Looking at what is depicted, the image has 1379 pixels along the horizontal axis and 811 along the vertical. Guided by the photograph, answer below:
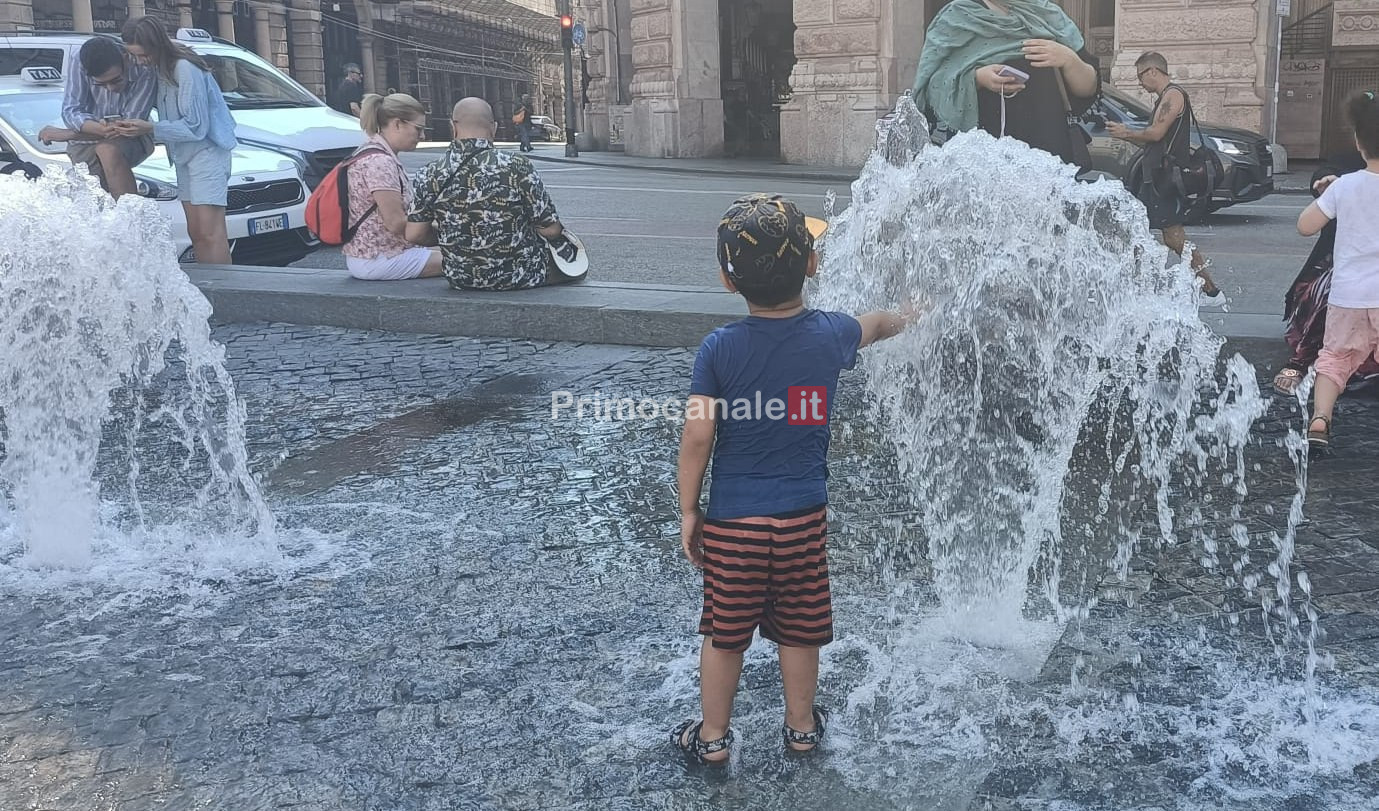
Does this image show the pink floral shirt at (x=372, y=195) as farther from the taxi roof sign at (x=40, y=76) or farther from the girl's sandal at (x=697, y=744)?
the girl's sandal at (x=697, y=744)

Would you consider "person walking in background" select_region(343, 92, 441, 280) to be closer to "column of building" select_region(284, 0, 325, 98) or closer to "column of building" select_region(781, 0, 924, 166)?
"column of building" select_region(781, 0, 924, 166)

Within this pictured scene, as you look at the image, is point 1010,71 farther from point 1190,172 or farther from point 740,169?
point 740,169

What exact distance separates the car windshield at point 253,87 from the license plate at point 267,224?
1914 mm

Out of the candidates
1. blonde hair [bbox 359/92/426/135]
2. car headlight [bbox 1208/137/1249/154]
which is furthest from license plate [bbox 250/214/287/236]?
car headlight [bbox 1208/137/1249/154]

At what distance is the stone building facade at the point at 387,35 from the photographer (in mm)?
39719

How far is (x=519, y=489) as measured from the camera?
5.04 m

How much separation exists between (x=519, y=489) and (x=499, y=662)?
5.17 ft

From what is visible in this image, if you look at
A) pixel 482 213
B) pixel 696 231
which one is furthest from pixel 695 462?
pixel 696 231

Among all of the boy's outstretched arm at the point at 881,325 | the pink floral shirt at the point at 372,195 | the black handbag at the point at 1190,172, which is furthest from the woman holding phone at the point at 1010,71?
the pink floral shirt at the point at 372,195

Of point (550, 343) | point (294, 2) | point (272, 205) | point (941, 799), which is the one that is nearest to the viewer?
point (941, 799)

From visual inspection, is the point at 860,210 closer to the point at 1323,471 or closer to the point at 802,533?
the point at 1323,471

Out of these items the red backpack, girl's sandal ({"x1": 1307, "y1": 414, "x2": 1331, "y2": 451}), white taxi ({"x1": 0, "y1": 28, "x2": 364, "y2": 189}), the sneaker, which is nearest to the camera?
girl's sandal ({"x1": 1307, "y1": 414, "x2": 1331, "y2": 451})

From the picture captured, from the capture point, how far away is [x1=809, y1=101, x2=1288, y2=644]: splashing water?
4.43 m

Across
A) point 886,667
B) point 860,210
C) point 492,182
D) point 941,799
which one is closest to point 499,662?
point 886,667
